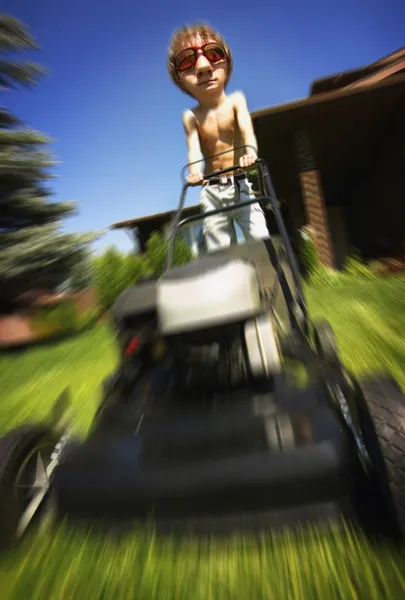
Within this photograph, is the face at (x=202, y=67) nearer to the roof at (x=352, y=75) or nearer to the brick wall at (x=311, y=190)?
the brick wall at (x=311, y=190)

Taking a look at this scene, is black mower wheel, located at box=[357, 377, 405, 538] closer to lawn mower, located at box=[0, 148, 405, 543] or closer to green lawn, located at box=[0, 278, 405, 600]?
lawn mower, located at box=[0, 148, 405, 543]

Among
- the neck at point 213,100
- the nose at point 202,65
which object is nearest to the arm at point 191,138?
the neck at point 213,100

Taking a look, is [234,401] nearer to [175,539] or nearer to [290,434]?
[290,434]

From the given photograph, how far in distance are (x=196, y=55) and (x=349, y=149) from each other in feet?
21.3

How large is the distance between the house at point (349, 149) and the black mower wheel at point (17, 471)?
218 inches

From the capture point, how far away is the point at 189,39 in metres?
2.68

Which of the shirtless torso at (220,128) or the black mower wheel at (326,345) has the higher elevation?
the shirtless torso at (220,128)

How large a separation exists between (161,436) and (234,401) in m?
0.29

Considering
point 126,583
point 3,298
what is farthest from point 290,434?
point 3,298

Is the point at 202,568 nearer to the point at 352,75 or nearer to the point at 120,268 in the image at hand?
the point at 120,268

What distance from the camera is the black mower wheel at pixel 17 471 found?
1.25 meters

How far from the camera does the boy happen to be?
106 inches

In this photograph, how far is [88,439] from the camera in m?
1.47

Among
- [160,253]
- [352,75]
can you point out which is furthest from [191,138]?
[352,75]
